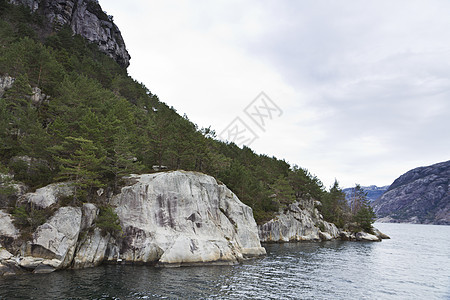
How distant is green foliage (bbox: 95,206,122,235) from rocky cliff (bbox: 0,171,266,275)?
0.64m

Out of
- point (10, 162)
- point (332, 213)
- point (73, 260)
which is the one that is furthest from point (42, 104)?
point (332, 213)

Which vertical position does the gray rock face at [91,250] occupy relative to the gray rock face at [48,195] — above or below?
below

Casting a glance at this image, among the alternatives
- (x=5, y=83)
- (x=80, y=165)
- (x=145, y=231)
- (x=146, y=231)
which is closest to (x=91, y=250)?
(x=145, y=231)

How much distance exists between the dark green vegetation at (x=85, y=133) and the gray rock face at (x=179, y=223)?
136 inches

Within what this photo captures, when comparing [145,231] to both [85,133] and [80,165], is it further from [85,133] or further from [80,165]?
[85,133]

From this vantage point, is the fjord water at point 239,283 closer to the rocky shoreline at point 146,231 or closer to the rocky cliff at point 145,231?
the rocky cliff at point 145,231

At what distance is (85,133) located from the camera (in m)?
38.0

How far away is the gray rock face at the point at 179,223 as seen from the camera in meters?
36.4

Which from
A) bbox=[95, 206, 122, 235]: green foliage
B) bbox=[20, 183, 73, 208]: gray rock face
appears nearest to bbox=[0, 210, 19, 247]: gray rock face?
bbox=[20, 183, 73, 208]: gray rock face

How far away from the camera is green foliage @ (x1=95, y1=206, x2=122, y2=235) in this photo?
3500 centimetres

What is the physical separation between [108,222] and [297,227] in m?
64.1

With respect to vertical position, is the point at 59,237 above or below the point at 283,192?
below

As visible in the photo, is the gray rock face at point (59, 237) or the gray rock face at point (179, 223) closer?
the gray rock face at point (59, 237)

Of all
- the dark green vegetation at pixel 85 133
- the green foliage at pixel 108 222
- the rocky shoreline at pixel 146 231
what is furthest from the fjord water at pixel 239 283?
the dark green vegetation at pixel 85 133
